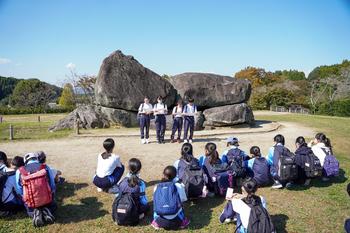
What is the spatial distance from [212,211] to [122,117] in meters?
11.3

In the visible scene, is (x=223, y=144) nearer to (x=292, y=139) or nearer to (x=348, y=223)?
(x=292, y=139)

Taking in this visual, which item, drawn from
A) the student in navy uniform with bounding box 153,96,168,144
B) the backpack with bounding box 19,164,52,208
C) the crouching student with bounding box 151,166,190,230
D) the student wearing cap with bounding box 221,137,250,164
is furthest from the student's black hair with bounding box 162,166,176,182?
the student in navy uniform with bounding box 153,96,168,144

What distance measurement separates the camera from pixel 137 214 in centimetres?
496

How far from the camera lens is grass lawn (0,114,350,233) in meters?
4.95

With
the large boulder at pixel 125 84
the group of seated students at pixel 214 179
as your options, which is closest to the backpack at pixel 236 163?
the group of seated students at pixel 214 179

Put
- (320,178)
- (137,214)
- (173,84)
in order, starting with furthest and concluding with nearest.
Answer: (173,84) → (320,178) → (137,214)

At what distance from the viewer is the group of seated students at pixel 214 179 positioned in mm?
4627

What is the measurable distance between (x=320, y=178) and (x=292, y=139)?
5806mm

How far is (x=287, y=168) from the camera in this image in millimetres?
6191

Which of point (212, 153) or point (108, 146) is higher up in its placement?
point (108, 146)

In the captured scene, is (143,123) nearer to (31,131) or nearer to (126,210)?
(126,210)

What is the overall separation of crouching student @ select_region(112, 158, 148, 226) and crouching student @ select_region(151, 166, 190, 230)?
29 centimetres

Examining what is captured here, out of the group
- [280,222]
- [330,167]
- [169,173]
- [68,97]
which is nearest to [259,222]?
[280,222]

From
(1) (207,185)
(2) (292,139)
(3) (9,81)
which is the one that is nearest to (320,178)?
(1) (207,185)
